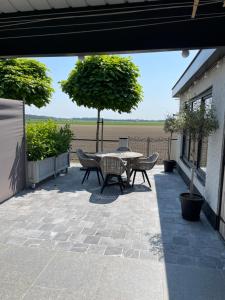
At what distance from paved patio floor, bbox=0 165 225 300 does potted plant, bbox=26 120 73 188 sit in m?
0.72

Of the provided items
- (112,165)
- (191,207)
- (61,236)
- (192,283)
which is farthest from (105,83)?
(192,283)

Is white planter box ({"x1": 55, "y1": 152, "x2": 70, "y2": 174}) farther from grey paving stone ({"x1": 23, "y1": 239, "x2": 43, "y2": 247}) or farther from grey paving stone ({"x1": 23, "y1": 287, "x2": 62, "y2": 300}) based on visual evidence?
grey paving stone ({"x1": 23, "y1": 287, "x2": 62, "y2": 300})

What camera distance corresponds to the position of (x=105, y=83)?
289 inches

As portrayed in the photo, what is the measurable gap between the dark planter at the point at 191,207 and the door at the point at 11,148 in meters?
3.36

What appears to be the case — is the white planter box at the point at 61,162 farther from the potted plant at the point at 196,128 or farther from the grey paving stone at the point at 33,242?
the potted plant at the point at 196,128

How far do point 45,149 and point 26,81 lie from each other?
1.95 metres

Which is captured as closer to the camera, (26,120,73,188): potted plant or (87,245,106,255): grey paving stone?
(87,245,106,255): grey paving stone

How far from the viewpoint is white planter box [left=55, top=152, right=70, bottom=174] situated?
716 cm

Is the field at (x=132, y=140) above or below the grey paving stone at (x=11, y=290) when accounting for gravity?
above

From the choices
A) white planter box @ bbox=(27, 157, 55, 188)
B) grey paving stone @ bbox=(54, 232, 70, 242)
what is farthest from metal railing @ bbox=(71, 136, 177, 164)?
grey paving stone @ bbox=(54, 232, 70, 242)

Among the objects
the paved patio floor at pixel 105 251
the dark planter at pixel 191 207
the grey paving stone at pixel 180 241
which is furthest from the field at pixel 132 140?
the grey paving stone at pixel 180 241

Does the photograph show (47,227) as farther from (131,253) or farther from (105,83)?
(105,83)

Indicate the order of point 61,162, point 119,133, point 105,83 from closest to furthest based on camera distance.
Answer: point 105,83, point 61,162, point 119,133

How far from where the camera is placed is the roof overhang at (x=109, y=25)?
7.68 feet
